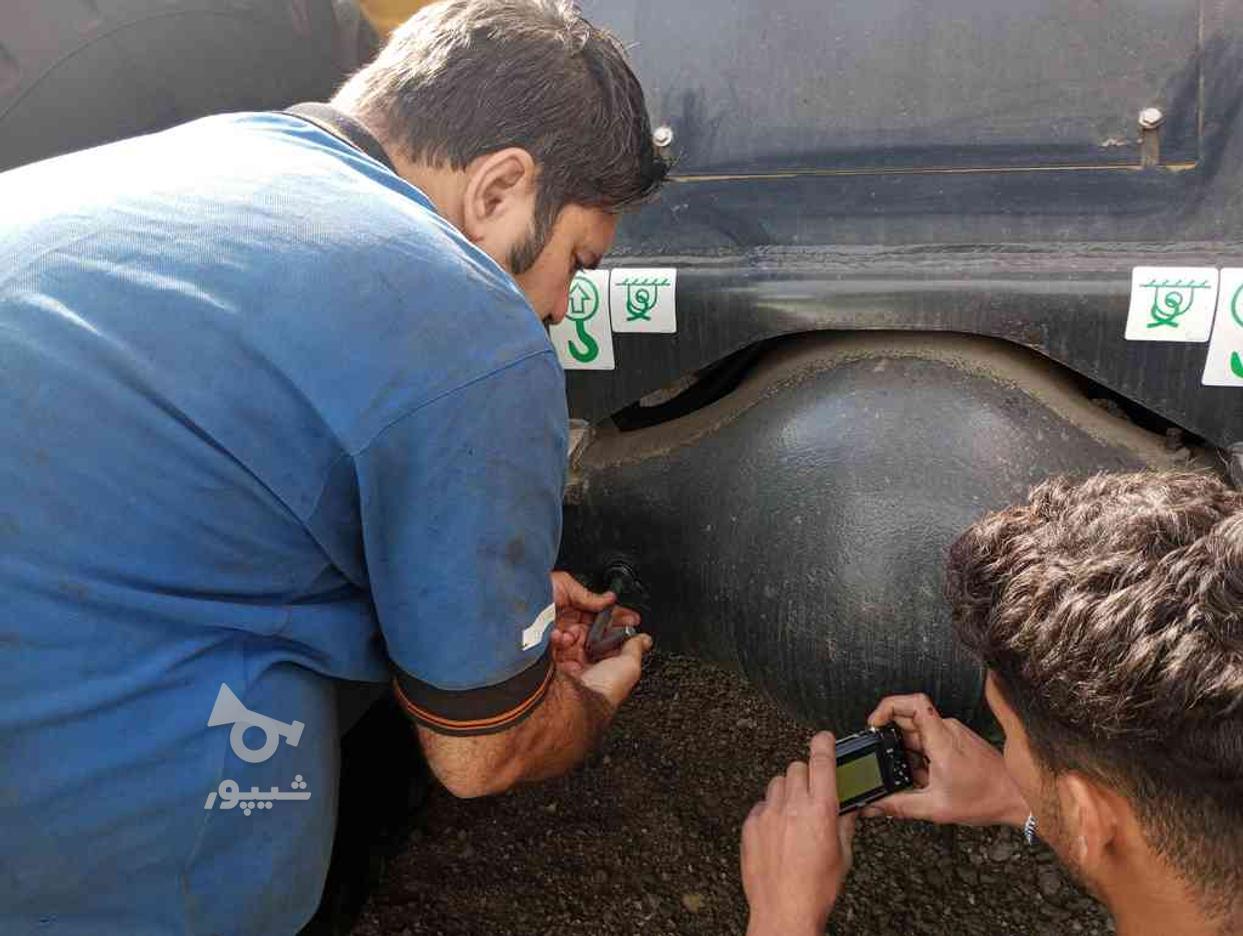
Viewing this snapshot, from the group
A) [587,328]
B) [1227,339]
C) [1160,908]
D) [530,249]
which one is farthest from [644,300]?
[1160,908]

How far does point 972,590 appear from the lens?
3.68ft

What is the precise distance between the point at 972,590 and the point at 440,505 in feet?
1.69

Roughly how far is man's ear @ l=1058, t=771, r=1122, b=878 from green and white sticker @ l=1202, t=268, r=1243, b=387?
0.56 m

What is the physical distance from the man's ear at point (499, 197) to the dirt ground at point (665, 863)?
93 centimetres

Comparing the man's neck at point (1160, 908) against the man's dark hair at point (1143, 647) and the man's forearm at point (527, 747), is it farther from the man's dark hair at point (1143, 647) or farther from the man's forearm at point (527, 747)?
the man's forearm at point (527, 747)

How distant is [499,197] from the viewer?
1312mm

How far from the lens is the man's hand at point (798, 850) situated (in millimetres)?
1294

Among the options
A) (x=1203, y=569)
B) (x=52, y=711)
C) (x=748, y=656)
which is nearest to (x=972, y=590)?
(x=1203, y=569)

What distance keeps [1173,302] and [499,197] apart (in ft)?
2.55

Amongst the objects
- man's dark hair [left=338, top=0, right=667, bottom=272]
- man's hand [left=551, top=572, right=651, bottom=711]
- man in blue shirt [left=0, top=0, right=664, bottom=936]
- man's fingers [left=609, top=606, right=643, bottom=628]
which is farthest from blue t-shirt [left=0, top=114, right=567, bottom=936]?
man's fingers [left=609, top=606, right=643, bottom=628]

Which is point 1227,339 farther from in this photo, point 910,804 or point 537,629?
point 537,629

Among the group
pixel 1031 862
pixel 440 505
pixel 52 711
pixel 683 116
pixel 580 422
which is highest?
pixel 683 116

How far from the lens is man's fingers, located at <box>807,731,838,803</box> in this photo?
1363 mm

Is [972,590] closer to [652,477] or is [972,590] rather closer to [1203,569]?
[1203,569]
